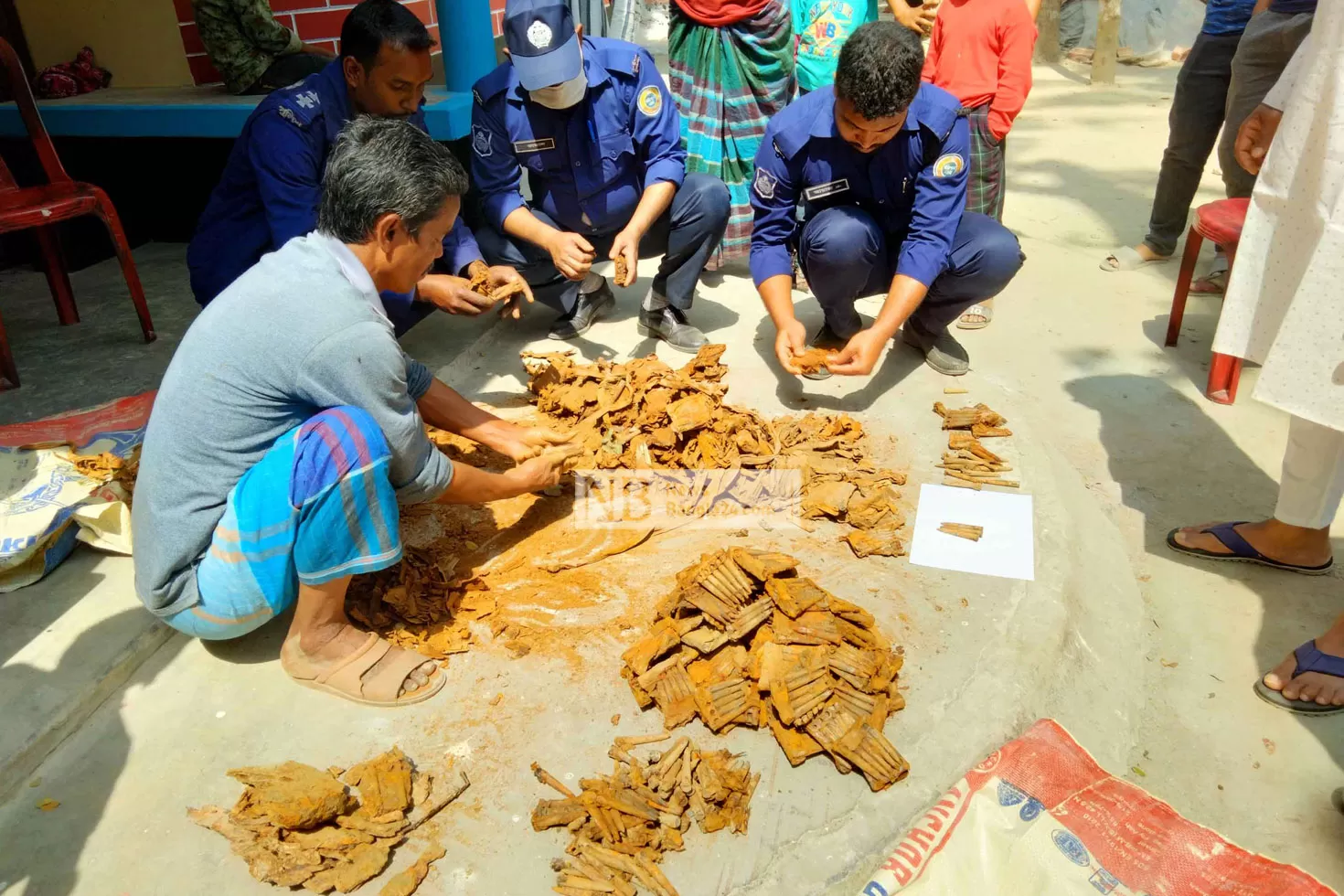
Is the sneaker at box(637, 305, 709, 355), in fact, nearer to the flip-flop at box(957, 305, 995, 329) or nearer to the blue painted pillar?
the flip-flop at box(957, 305, 995, 329)

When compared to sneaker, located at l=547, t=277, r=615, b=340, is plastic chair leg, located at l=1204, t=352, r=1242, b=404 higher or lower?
lower

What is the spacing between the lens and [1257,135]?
259cm

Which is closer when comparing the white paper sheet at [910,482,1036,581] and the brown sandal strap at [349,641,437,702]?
the brown sandal strap at [349,641,437,702]

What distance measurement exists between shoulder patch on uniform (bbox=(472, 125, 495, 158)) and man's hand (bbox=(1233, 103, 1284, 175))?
9.17 ft

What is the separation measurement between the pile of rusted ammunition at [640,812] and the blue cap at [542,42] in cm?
266

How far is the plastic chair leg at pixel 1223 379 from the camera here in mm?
3785

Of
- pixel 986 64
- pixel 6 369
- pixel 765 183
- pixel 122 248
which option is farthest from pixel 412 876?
pixel 986 64

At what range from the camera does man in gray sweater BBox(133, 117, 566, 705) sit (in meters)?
2.01

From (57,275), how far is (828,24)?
404 centimetres

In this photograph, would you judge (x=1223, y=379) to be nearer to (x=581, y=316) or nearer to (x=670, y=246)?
(x=670, y=246)

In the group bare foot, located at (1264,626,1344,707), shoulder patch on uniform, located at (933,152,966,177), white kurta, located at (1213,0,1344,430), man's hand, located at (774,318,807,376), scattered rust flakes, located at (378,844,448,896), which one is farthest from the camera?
shoulder patch on uniform, located at (933,152,966,177)

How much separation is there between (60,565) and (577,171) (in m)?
2.47

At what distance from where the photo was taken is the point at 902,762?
198 cm

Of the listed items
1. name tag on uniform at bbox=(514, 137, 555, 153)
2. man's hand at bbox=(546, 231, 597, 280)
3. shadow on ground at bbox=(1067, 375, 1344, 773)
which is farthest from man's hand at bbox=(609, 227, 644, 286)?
shadow on ground at bbox=(1067, 375, 1344, 773)
